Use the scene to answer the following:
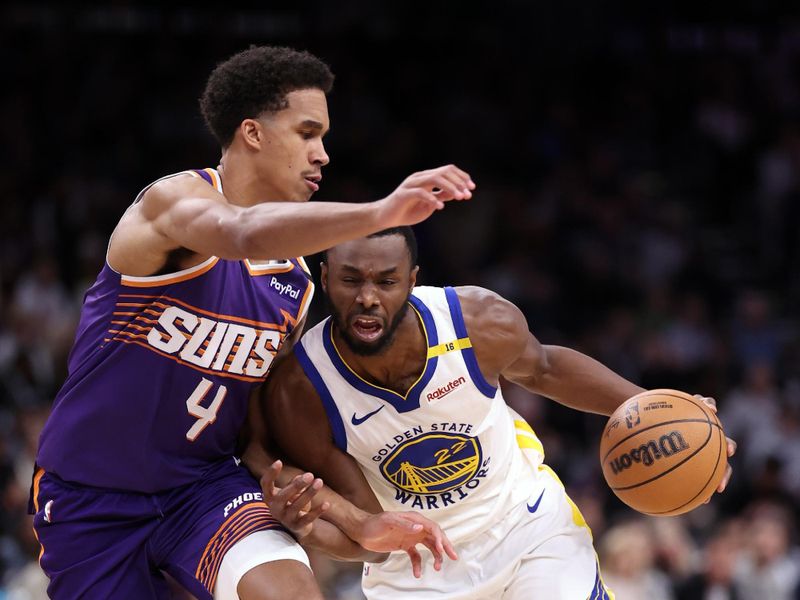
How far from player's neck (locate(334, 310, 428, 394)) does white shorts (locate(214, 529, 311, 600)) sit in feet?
2.41

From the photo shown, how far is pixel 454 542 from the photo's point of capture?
460 cm

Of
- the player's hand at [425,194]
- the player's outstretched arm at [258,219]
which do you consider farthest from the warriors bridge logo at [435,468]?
the player's hand at [425,194]

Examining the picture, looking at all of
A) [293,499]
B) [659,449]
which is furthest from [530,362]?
[293,499]

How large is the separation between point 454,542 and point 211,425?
3.42ft

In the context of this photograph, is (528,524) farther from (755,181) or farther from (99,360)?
(755,181)

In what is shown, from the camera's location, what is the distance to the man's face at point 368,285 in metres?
4.33

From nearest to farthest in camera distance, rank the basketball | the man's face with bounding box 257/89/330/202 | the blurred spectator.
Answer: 1. the man's face with bounding box 257/89/330/202
2. the basketball
3. the blurred spectator

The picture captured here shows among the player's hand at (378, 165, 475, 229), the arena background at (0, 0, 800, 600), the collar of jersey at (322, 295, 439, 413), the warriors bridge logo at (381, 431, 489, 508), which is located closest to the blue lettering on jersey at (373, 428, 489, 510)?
the warriors bridge logo at (381, 431, 489, 508)

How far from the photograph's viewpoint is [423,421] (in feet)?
14.7

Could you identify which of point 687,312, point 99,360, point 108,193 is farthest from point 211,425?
point 687,312

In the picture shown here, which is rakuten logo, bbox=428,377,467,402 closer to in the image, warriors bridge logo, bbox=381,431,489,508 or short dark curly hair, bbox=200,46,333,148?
warriors bridge logo, bbox=381,431,489,508

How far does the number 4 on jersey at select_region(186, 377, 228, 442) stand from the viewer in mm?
4191

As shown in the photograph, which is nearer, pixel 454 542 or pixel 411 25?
pixel 454 542

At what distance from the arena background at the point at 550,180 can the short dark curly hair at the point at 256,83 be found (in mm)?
4423
